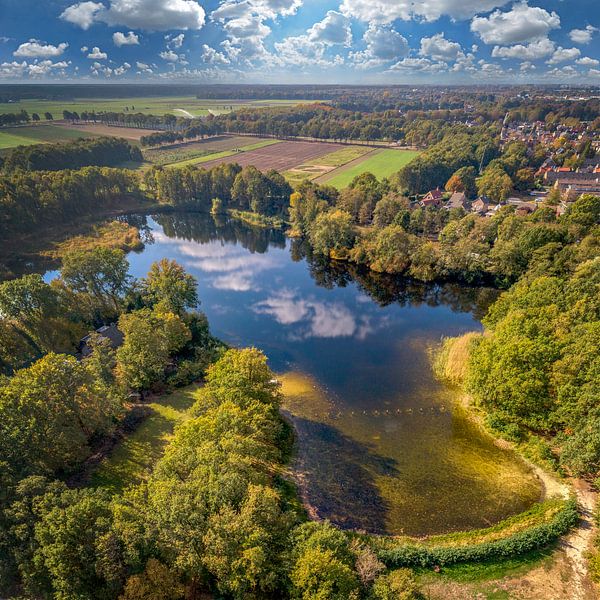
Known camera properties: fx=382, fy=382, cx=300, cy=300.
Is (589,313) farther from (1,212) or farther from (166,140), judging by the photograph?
(166,140)

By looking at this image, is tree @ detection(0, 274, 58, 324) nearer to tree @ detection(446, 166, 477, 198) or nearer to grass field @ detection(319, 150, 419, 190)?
grass field @ detection(319, 150, 419, 190)

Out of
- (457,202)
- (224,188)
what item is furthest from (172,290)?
(457,202)

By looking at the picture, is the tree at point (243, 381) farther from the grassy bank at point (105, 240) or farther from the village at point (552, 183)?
the village at point (552, 183)

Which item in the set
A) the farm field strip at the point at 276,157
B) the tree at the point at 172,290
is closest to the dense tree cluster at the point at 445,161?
the farm field strip at the point at 276,157

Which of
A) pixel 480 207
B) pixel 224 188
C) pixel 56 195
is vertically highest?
pixel 56 195

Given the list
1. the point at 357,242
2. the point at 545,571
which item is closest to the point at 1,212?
the point at 357,242

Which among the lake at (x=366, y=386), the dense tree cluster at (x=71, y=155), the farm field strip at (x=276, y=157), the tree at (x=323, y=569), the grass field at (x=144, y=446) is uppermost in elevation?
the dense tree cluster at (x=71, y=155)

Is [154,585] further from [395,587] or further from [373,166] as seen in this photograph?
[373,166]
